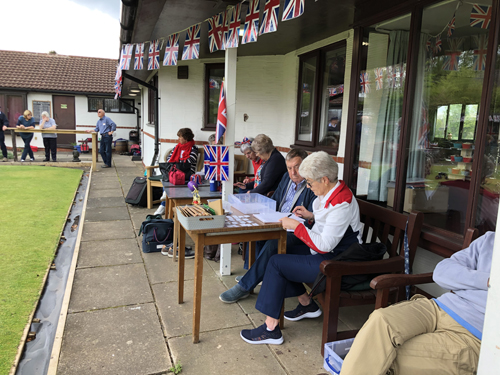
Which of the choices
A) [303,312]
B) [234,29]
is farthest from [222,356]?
[234,29]

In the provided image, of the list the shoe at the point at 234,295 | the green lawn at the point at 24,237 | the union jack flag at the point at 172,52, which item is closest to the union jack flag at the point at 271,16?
the union jack flag at the point at 172,52

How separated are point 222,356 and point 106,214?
13.8ft

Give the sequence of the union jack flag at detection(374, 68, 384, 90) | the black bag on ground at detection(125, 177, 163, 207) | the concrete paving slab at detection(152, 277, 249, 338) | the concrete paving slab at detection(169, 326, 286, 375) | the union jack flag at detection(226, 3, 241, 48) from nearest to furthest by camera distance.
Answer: the concrete paving slab at detection(169, 326, 286, 375) < the concrete paving slab at detection(152, 277, 249, 338) < the union jack flag at detection(226, 3, 241, 48) < the union jack flag at detection(374, 68, 384, 90) < the black bag on ground at detection(125, 177, 163, 207)

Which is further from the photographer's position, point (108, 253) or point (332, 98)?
point (332, 98)

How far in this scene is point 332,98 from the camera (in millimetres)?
5227

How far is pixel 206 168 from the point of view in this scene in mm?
3574

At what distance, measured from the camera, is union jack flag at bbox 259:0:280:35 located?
9.57ft

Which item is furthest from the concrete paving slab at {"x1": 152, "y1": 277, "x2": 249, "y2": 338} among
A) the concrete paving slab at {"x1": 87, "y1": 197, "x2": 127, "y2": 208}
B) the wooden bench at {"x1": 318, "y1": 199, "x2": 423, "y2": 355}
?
the concrete paving slab at {"x1": 87, "y1": 197, "x2": 127, "y2": 208}

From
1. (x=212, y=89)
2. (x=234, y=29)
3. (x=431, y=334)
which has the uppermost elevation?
(x=234, y=29)

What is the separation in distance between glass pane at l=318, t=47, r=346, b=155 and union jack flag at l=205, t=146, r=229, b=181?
78.9 inches

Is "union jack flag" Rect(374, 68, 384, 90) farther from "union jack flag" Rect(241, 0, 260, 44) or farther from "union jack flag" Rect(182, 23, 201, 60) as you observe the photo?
"union jack flag" Rect(182, 23, 201, 60)

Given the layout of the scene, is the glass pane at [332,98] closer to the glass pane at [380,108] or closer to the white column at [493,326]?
the glass pane at [380,108]

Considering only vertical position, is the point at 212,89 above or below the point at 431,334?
above

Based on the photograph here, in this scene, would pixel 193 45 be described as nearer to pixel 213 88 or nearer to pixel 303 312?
pixel 303 312
